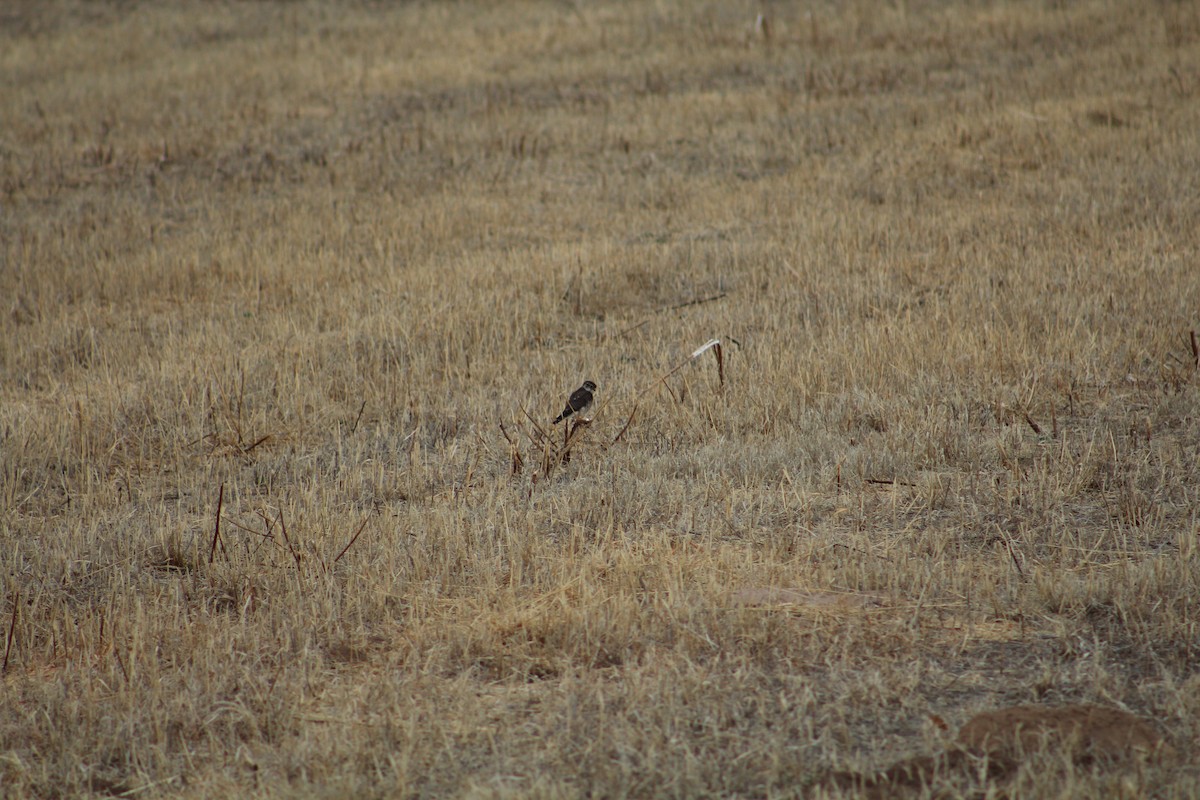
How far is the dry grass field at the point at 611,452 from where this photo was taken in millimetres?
3293

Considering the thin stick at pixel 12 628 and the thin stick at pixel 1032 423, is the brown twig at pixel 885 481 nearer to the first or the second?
the thin stick at pixel 1032 423

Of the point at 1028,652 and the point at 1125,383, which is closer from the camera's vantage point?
the point at 1028,652

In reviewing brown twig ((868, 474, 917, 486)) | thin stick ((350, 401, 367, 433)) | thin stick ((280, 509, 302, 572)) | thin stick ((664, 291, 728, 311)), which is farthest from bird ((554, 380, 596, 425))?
thin stick ((664, 291, 728, 311))

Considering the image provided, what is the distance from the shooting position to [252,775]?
→ 311cm

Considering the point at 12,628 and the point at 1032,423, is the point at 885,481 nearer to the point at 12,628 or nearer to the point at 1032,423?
the point at 1032,423

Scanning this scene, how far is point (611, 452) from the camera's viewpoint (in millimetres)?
5559

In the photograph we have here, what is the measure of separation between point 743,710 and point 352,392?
4.06m

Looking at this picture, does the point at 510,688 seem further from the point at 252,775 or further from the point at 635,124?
the point at 635,124

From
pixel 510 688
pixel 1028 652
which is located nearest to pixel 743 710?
pixel 510 688

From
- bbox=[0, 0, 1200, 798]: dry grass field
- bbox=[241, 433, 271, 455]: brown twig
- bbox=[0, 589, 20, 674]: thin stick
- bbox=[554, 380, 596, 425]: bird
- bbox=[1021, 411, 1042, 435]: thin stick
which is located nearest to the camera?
bbox=[0, 0, 1200, 798]: dry grass field

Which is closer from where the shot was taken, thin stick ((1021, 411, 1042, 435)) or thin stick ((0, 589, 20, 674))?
thin stick ((0, 589, 20, 674))

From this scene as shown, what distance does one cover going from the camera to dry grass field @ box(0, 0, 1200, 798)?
3.29 metres

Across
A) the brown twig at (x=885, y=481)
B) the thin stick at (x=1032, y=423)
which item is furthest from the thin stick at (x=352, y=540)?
the thin stick at (x=1032, y=423)

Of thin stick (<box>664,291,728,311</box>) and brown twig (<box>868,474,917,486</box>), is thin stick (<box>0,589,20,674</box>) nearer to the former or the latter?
brown twig (<box>868,474,917,486</box>)
